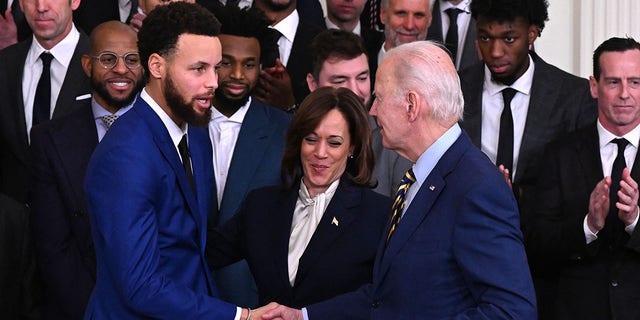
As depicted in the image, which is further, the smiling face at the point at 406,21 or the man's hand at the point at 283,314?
the smiling face at the point at 406,21

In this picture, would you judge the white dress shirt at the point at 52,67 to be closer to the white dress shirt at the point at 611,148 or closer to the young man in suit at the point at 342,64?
the young man in suit at the point at 342,64

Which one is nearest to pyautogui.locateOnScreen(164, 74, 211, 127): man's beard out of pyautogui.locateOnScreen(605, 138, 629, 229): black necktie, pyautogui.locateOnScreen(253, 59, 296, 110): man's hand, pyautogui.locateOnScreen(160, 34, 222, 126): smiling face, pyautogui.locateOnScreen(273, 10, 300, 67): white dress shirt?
pyautogui.locateOnScreen(160, 34, 222, 126): smiling face

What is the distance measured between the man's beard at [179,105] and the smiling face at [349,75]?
58.4 inches

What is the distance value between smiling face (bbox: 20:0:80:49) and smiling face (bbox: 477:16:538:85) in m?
1.89

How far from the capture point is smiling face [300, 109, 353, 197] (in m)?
4.23

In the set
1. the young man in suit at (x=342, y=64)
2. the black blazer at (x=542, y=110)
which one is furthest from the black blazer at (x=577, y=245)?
the young man in suit at (x=342, y=64)

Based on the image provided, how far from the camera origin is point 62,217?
4801 millimetres

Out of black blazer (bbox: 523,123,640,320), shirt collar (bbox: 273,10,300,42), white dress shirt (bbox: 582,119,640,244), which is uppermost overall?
shirt collar (bbox: 273,10,300,42)

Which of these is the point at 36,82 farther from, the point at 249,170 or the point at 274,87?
the point at 249,170

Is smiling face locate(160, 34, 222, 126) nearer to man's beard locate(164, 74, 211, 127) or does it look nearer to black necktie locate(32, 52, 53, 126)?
man's beard locate(164, 74, 211, 127)

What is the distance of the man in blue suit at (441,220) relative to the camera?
315cm

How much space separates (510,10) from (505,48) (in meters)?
0.17

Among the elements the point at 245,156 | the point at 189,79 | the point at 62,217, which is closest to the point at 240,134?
the point at 245,156

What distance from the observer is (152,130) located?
12.2ft
